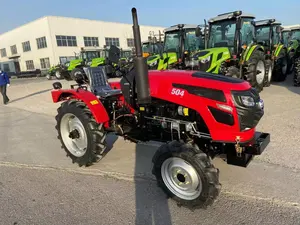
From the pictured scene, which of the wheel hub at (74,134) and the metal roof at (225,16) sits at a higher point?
the metal roof at (225,16)

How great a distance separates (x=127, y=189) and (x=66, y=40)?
3813 centimetres

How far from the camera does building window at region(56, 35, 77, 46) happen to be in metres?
36.6

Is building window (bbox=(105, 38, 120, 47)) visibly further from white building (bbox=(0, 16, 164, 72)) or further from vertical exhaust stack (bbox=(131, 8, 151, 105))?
vertical exhaust stack (bbox=(131, 8, 151, 105))

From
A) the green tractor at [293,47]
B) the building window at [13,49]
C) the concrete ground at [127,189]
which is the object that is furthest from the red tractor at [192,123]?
the building window at [13,49]

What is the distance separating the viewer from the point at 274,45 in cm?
1044

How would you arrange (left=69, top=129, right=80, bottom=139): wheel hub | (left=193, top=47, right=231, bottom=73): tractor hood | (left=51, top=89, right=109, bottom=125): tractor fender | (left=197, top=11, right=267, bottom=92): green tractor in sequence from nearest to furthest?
(left=51, top=89, right=109, bottom=125): tractor fender → (left=69, top=129, right=80, bottom=139): wheel hub → (left=197, top=11, right=267, bottom=92): green tractor → (left=193, top=47, right=231, bottom=73): tractor hood

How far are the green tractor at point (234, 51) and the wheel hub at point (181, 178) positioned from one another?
5.10 m

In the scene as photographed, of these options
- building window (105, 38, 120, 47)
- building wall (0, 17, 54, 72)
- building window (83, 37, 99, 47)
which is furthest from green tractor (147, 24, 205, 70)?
building window (105, 38, 120, 47)

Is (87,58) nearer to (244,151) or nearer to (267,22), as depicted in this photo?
(267,22)

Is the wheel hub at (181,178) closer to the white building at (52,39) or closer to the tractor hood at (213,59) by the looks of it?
the tractor hood at (213,59)

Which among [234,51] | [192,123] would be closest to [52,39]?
[234,51]

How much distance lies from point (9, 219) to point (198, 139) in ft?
7.01

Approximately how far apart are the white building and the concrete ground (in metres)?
34.0

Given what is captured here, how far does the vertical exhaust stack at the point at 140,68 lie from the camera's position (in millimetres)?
2496
